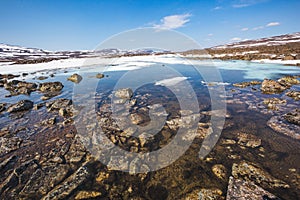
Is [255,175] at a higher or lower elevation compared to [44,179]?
higher

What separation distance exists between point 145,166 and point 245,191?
6.99 ft

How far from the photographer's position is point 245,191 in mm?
3000

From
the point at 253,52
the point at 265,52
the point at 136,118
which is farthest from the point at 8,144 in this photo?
the point at 253,52

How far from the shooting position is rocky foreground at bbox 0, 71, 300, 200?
3277 millimetres

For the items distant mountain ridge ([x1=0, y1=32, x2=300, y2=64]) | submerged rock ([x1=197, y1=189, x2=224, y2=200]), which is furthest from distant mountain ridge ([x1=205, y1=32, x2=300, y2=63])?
submerged rock ([x1=197, y1=189, x2=224, y2=200])

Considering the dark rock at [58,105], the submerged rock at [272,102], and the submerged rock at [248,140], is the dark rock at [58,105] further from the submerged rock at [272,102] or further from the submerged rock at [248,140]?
the submerged rock at [272,102]

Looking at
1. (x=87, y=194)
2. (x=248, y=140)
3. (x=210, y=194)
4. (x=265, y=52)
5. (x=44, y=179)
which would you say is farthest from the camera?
(x=265, y=52)

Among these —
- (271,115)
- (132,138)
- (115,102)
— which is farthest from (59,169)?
(271,115)

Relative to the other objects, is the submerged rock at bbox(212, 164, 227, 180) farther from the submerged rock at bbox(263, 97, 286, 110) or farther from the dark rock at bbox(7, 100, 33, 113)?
the dark rock at bbox(7, 100, 33, 113)

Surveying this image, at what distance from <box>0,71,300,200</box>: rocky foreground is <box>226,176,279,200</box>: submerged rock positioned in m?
0.02

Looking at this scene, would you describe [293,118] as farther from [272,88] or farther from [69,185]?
[69,185]

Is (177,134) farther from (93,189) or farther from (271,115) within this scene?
(271,115)

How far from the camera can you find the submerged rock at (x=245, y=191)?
2904 millimetres

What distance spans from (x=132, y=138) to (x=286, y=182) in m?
3.85
